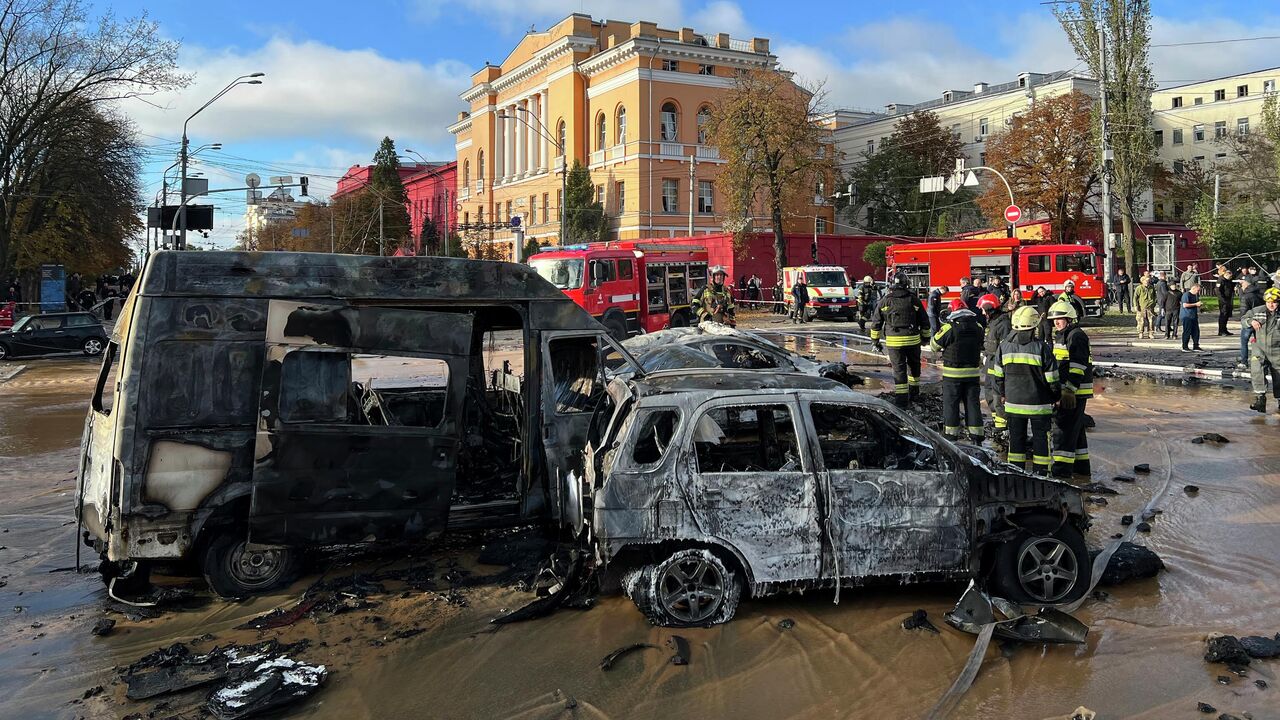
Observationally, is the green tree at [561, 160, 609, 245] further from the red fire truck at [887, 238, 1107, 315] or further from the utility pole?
the utility pole

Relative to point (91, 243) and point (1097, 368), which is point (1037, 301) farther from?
point (91, 243)

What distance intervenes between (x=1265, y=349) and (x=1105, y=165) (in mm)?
21849

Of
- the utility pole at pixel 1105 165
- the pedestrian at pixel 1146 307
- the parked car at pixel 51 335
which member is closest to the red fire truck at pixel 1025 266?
the utility pole at pixel 1105 165

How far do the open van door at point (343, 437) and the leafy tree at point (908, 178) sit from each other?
57.3 metres

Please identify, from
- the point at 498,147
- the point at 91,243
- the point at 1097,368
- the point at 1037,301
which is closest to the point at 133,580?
the point at 1037,301

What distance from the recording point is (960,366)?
10.3 metres

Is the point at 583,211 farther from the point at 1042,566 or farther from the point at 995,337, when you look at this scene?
the point at 1042,566

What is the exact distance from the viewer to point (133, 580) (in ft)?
19.7

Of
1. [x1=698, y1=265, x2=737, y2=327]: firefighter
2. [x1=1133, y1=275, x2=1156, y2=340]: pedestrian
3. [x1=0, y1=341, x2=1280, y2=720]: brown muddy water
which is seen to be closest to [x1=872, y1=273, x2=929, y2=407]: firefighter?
[x1=0, y1=341, x2=1280, y2=720]: brown muddy water

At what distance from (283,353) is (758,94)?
40.1 m

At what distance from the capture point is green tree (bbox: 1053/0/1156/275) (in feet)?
112

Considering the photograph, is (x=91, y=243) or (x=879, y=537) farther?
(x=91, y=243)

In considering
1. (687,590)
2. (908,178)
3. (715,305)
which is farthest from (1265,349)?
(908,178)

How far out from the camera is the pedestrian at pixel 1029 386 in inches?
330
